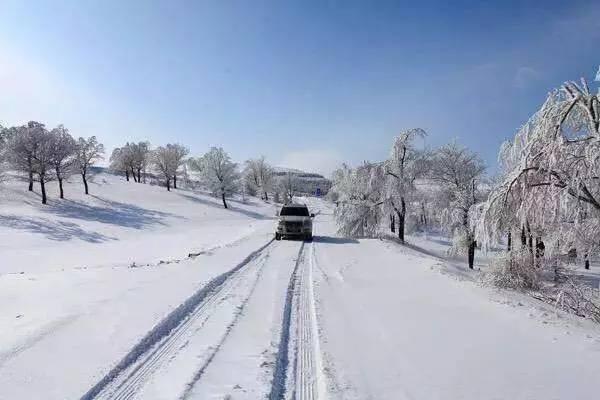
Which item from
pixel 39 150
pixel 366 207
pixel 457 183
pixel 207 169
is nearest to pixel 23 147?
pixel 39 150

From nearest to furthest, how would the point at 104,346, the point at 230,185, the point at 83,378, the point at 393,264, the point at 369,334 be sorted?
the point at 83,378 < the point at 104,346 < the point at 369,334 < the point at 393,264 < the point at 230,185

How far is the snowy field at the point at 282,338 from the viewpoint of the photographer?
14.2 feet

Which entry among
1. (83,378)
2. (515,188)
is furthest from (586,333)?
(83,378)

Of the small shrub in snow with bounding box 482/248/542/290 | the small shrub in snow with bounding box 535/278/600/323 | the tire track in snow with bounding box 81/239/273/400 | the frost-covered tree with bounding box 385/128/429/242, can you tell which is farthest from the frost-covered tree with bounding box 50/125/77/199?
the small shrub in snow with bounding box 535/278/600/323

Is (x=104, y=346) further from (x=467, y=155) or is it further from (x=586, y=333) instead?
(x=467, y=155)

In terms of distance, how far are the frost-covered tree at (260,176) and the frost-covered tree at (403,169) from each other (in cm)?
7828

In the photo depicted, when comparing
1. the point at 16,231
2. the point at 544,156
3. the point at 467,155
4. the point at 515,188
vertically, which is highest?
the point at 467,155

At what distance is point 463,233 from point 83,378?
26.8m

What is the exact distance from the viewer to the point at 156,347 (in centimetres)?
550

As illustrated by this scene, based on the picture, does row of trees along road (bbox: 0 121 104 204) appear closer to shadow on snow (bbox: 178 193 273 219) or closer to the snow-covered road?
shadow on snow (bbox: 178 193 273 219)

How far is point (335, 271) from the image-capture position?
12.3 meters

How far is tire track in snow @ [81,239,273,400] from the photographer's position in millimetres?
4281

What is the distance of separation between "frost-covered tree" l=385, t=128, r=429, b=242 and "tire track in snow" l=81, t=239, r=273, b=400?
24.0 meters

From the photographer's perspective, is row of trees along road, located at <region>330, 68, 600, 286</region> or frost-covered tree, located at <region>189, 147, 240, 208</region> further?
frost-covered tree, located at <region>189, 147, 240, 208</region>
